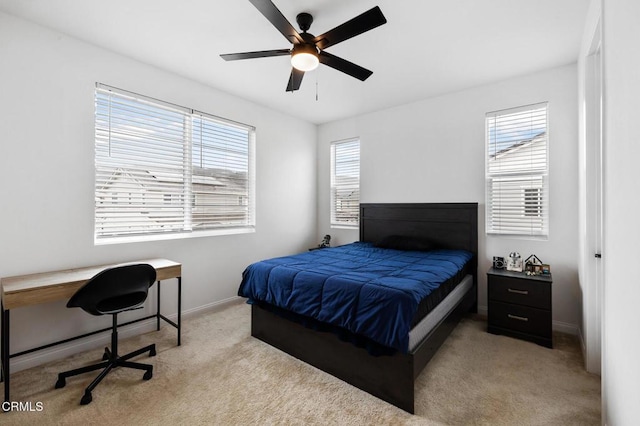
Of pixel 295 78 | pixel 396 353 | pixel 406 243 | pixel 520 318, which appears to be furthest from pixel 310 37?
pixel 520 318

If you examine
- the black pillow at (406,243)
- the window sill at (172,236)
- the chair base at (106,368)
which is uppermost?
the window sill at (172,236)

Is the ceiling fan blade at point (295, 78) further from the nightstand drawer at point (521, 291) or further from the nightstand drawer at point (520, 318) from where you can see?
the nightstand drawer at point (520, 318)

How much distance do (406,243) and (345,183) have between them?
1.65 meters

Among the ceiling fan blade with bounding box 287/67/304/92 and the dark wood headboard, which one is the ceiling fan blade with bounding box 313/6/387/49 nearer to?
the ceiling fan blade with bounding box 287/67/304/92

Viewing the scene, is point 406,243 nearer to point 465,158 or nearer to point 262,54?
point 465,158

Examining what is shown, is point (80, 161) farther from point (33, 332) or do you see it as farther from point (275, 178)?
point (275, 178)

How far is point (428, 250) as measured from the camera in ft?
11.7

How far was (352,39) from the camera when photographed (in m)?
2.55

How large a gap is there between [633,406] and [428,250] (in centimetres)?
251

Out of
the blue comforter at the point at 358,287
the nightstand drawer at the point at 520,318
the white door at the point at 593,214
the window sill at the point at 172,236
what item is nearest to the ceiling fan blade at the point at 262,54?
the blue comforter at the point at 358,287

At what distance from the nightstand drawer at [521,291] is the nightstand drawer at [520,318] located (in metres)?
0.06

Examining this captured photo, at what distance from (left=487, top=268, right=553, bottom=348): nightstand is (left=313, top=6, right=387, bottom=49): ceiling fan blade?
259 cm

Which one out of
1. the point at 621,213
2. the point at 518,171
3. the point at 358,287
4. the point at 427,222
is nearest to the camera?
the point at 621,213

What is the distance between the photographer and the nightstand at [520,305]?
8.81 feet
